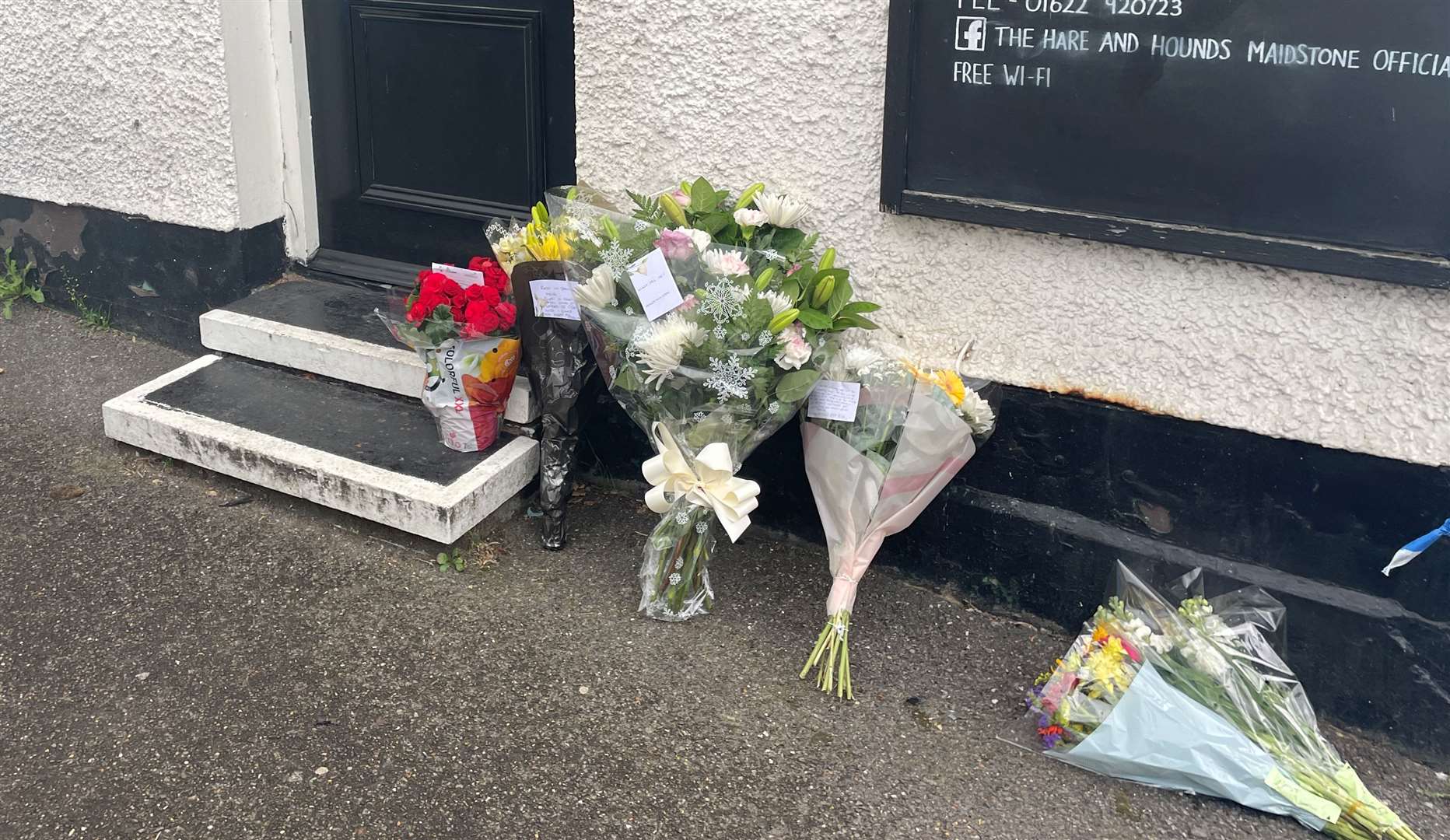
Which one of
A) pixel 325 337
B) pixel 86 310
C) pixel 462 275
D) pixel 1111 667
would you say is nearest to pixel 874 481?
pixel 1111 667

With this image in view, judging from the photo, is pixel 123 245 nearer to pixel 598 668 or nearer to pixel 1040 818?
pixel 598 668

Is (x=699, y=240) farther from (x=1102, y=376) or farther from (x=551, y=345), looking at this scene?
(x=1102, y=376)

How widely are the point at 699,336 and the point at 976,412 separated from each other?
71 centimetres

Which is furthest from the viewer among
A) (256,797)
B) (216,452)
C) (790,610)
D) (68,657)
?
(216,452)

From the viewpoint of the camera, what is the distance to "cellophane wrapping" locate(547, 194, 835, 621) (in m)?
2.79

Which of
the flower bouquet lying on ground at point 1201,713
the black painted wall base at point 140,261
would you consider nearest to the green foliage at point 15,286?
the black painted wall base at point 140,261

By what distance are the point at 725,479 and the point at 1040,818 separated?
106 cm

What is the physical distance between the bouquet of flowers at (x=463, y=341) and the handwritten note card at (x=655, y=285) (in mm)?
614

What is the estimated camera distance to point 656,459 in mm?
3023

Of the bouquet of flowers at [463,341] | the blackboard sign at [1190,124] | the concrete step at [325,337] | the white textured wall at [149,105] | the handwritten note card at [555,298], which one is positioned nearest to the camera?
the blackboard sign at [1190,124]

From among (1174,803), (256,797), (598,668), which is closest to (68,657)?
(256,797)

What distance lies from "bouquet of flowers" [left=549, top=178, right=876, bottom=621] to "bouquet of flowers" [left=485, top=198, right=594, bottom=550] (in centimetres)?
13

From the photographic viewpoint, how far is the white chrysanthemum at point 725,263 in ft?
9.28

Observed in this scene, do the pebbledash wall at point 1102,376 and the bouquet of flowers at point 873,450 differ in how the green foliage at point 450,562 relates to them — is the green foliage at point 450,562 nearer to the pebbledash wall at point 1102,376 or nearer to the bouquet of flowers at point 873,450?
the pebbledash wall at point 1102,376
